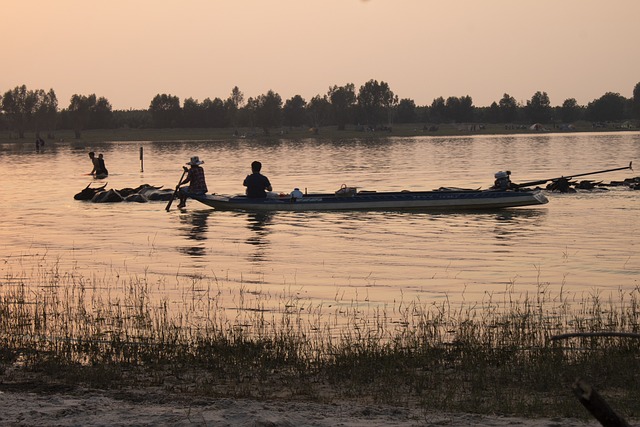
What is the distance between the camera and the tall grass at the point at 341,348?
10.6 metres

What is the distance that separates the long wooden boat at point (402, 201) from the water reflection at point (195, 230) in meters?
1.64

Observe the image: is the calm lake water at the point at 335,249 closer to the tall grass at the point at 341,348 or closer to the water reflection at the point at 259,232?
the water reflection at the point at 259,232

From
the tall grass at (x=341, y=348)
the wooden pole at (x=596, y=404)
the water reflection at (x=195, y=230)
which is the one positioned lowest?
the water reflection at (x=195, y=230)

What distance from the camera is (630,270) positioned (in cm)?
2048

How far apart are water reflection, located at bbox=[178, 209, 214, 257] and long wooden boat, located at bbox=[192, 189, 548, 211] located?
1.64 metres

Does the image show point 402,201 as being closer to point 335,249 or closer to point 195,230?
point 195,230

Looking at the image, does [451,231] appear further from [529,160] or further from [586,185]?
[529,160]

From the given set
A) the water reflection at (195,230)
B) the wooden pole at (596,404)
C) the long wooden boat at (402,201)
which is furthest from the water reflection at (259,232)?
the wooden pole at (596,404)

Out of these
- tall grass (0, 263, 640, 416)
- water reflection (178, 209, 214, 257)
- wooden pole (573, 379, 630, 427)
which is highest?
wooden pole (573, 379, 630, 427)

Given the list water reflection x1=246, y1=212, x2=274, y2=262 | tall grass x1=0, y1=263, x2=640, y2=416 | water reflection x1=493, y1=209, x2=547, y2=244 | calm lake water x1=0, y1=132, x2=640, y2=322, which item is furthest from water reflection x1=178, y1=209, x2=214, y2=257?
water reflection x1=493, y1=209, x2=547, y2=244

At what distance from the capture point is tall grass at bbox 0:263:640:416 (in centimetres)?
1056

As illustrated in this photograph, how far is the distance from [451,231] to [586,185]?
16.5 metres

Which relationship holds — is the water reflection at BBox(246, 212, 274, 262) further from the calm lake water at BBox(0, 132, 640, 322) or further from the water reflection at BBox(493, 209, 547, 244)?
the water reflection at BBox(493, 209, 547, 244)

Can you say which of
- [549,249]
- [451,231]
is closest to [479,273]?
[549,249]
